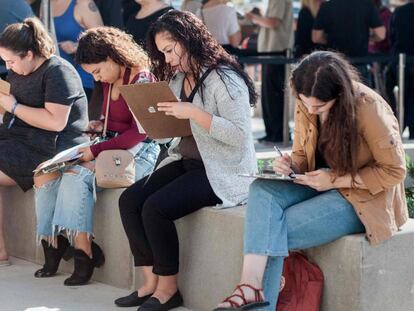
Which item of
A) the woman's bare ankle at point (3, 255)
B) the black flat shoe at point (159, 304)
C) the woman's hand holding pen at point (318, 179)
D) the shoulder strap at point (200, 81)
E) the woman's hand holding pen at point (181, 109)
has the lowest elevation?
the woman's bare ankle at point (3, 255)

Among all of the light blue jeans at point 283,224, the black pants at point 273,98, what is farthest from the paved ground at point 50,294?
the black pants at point 273,98

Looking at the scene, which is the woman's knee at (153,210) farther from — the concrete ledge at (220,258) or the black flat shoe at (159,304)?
the black flat shoe at (159,304)

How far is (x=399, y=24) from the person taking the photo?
10.2m

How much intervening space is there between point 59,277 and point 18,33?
56.9 inches

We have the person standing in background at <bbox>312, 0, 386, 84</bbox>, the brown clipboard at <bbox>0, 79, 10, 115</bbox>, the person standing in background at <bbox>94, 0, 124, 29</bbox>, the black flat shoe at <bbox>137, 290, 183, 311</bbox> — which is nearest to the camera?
the black flat shoe at <bbox>137, 290, 183, 311</bbox>

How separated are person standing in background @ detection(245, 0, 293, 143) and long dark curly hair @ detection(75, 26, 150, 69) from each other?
14.5 feet

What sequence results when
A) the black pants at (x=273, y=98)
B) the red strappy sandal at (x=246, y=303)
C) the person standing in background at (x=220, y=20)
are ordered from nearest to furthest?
1. the red strappy sandal at (x=246, y=303)
2. the person standing in background at (x=220, y=20)
3. the black pants at (x=273, y=98)

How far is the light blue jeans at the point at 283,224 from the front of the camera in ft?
14.6

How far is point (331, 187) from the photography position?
451 cm

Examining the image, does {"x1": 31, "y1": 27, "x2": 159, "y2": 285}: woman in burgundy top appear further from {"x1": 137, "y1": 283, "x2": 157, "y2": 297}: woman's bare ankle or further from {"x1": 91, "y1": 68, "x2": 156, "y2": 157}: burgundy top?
{"x1": 137, "y1": 283, "x2": 157, "y2": 297}: woman's bare ankle

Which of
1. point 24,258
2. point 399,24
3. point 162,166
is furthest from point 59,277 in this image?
point 399,24

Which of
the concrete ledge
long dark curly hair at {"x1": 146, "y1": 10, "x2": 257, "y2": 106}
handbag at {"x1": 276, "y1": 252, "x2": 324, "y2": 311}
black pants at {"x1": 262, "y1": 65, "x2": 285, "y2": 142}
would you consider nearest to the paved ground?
the concrete ledge

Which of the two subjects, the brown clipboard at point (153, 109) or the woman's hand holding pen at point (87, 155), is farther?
the woman's hand holding pen at point (87, 155)

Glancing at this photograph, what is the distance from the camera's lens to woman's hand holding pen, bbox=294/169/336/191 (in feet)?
14.7
